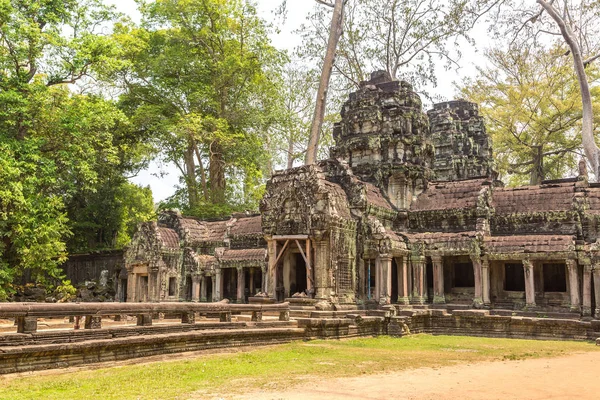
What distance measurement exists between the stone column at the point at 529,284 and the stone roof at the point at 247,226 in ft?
37.3

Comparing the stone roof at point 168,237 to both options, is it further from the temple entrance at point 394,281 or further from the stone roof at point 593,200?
the stone roof at point 593,200

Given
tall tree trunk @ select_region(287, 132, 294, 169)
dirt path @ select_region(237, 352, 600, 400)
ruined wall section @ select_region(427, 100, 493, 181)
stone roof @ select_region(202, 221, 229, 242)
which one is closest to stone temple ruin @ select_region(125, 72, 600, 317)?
stone roof @ select_region(202, 221, 229, 242)

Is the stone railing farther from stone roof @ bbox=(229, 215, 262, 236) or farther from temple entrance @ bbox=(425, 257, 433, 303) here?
stone roof @ bbox=(229, 215, 262, 236)

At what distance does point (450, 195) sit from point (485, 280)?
4163 millimetres

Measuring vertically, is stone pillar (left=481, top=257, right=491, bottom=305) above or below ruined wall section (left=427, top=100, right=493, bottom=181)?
below

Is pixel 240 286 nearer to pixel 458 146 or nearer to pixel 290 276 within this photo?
pixel 290 276

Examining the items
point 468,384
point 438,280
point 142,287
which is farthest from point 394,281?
point 468,384

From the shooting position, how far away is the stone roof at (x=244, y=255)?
79.0ft

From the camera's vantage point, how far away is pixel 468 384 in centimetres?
895

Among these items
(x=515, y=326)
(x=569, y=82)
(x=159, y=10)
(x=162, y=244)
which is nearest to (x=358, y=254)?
(x=515, y=326)

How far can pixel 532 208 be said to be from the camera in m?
21.2

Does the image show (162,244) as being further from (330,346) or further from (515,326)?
(515,326)

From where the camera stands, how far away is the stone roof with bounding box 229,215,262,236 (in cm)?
2566

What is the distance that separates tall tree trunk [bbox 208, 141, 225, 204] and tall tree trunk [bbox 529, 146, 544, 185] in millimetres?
21049
